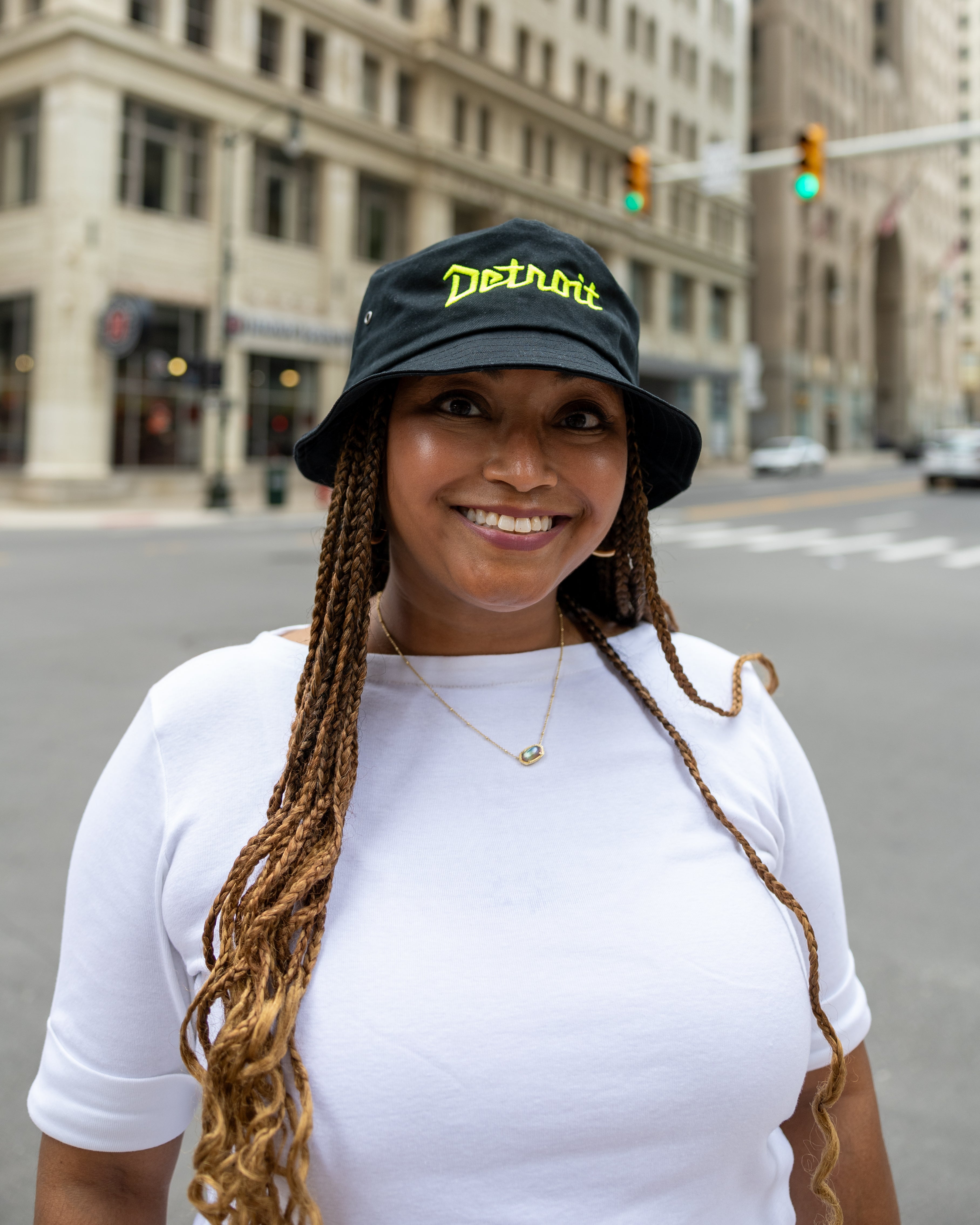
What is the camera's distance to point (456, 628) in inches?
65.7

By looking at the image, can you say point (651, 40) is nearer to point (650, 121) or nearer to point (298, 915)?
point (650, 121)

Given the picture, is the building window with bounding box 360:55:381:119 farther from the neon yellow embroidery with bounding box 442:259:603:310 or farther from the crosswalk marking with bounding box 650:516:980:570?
the neon yellow embroidery with bounding box 442:259:603:310

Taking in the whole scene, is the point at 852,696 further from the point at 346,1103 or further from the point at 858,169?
the point at 858,169

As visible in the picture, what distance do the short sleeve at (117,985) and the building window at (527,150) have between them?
4466 cm

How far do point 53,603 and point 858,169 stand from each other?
75203mm

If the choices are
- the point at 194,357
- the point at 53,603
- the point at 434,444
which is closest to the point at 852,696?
the point at 434,444

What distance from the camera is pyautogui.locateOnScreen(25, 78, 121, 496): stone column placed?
27.9 metres

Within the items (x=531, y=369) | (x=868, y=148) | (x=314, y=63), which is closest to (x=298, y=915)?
(x=531, y=369)

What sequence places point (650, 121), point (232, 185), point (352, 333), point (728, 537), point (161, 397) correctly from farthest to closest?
point (650, 121)
point (232, 185)
point (161, 397)
point (352, 333)
point (728, 537)

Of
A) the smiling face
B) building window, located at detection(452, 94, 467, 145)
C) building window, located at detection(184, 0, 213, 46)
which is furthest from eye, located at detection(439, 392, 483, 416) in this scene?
building window, located at detection(452, 94, 467, 145)

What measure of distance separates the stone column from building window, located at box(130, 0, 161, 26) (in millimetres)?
2420

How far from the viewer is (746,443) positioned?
61719mm

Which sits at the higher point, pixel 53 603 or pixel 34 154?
pixel 34 154

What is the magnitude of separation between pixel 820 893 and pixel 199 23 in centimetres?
3472
